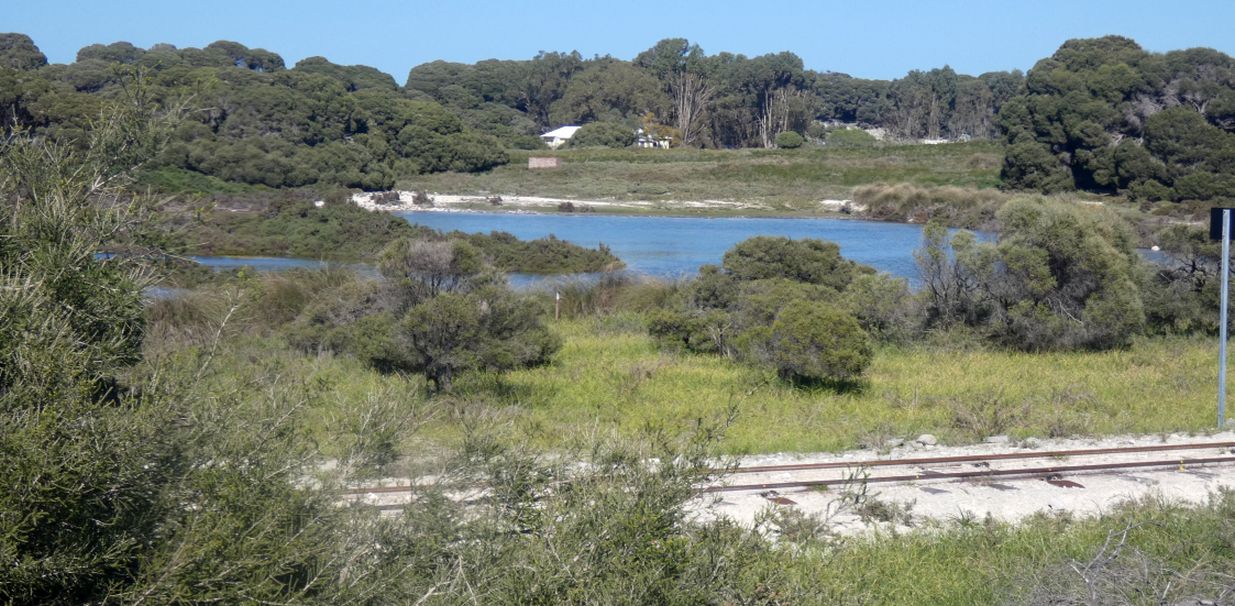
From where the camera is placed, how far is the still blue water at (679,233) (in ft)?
104

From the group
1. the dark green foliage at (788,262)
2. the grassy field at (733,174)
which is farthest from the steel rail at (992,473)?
the grassy field at (733,174)

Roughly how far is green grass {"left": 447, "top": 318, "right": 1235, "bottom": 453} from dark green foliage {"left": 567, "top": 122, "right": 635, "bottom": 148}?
64904 millimetres

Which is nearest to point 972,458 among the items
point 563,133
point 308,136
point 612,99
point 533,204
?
point 308,136

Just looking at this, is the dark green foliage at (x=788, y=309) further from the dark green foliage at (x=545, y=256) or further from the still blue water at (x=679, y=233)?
the dark green foliage at (x=545, y=256)

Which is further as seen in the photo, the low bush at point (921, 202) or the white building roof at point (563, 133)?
the white building roof at point (563, 133)

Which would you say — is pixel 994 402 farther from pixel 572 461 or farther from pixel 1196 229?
pixel 1196 229

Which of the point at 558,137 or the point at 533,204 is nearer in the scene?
the point at 533,204

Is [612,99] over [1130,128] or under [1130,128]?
over

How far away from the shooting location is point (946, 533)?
8.03 m

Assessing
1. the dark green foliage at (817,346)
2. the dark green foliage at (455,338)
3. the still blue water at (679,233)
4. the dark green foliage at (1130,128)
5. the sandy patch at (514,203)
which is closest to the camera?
the dark green foliage at (455,338)

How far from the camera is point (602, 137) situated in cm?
8375

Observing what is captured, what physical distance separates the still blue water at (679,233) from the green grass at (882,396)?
32.2ft

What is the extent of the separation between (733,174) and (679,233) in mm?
23870

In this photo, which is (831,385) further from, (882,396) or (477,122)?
(477,122)
